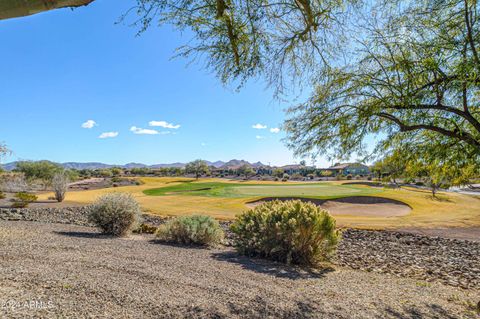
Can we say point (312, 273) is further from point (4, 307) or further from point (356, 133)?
point (4, 307)

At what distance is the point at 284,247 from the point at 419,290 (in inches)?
125

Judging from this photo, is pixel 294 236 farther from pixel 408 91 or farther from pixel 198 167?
pixel 198 167

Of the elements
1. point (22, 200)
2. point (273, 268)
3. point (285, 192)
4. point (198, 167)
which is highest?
point (198, 167)

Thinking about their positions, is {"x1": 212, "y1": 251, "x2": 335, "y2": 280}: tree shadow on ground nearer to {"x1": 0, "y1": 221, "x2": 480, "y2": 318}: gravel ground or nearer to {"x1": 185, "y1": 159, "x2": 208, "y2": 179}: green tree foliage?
{"x1": 0, "y1": 221, "x2": 480, "y2": 318}: gravel ground

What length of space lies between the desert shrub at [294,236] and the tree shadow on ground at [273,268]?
0.40 metres

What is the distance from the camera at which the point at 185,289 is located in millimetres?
4559

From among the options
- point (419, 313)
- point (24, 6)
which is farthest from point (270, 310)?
point (24, 6)

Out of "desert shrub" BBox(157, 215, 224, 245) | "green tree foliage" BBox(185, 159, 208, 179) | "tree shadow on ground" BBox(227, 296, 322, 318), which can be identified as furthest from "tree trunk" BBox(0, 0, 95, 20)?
"green tree foliage" BBox(185, 159, 208, 179)

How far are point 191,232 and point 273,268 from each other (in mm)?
3585

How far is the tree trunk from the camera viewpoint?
203 cm

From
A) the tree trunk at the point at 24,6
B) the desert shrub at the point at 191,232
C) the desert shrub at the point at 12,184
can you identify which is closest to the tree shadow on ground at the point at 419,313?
the tree trunk at the point at 24,6

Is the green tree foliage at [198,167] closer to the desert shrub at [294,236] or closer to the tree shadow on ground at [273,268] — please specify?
the desert shrub at [294,236]

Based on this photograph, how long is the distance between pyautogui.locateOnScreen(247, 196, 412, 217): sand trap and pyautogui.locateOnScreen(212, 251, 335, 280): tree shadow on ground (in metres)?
18.6

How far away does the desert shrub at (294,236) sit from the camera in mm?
7910
